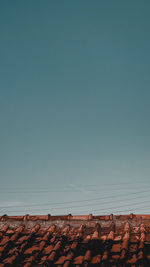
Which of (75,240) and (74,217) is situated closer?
(75,240)

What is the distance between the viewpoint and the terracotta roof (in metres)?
4.65

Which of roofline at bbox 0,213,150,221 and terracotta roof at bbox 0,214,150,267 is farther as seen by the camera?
roofline at bbox 0,213,150,221

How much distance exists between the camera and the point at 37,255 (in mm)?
5090

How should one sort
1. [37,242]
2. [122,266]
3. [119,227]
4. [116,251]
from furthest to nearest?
1. [119,227]
2. [37,242]
3. [116,251]
4. [122,266]

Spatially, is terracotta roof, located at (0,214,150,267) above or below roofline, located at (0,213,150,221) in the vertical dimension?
below

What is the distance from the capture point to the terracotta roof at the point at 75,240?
4.65 m

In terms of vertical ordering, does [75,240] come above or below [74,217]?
below

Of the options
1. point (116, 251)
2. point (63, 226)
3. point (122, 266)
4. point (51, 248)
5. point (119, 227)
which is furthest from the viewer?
point (63, 226)

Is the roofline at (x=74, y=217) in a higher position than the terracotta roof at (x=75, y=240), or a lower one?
higher

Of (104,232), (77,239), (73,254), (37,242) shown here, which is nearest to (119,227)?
(104,232)

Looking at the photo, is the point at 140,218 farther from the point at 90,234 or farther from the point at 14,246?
the point at 14,246

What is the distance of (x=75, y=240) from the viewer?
5570 millimetres

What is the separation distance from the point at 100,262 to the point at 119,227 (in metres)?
1.87

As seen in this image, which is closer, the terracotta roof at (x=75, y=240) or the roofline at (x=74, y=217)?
the terracotta roof at (x=75, y=240)
